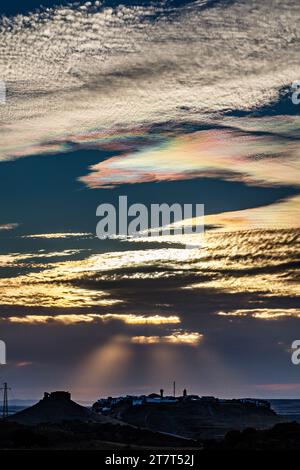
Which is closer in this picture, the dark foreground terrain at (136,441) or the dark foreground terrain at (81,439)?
the dark foreground terrain at (136,441)

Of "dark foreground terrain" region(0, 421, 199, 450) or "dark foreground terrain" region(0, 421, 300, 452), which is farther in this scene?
"dark foreground terrain" region(0, 421, 199, 450)

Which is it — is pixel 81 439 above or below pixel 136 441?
above

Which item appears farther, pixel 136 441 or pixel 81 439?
pixel 136 441
